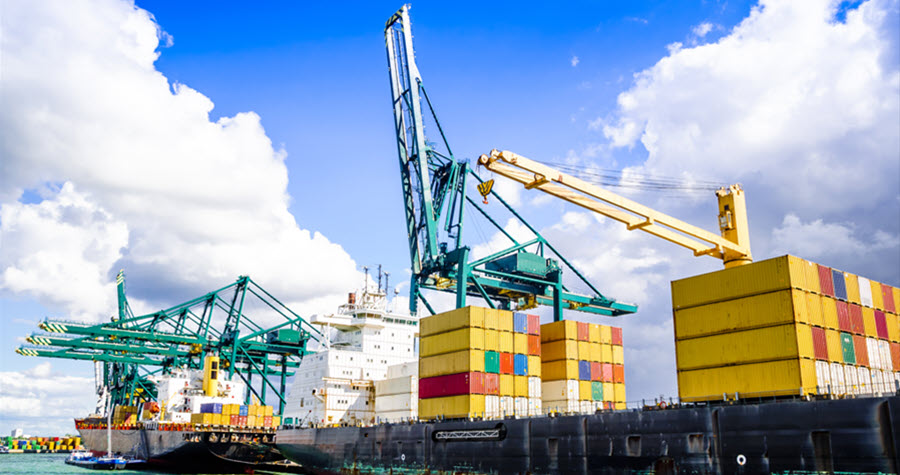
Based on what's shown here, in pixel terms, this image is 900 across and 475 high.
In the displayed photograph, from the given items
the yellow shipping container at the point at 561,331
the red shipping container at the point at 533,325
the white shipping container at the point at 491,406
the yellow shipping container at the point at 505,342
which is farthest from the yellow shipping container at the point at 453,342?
the yellow shipping container at the point at 561,331

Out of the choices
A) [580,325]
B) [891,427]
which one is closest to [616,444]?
[891,427]

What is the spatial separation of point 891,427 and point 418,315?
129 feet

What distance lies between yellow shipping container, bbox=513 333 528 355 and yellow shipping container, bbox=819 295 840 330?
17.7m

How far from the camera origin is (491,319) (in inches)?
1490

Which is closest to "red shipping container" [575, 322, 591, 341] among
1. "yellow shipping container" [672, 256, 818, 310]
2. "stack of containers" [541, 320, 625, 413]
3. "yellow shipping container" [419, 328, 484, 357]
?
"stack of containers" [541, 320, 625, 413]

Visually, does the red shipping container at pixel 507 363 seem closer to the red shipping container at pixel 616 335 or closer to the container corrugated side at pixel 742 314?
the red shipping container at pixel 616 335

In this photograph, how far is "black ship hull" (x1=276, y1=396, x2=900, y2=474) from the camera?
20.2m

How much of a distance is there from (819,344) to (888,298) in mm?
7883

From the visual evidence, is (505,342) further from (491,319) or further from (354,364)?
(354,364)

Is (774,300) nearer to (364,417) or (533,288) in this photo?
(533,288)

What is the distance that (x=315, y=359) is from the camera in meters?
51.8

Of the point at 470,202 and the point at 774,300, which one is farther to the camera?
the point at 470,202

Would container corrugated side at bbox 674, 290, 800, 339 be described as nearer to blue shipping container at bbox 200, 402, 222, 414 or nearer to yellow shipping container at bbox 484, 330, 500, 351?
yellow shipping container at bbox 484, 330, 500, 351

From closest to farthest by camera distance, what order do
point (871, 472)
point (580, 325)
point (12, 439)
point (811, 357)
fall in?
1. point (871, 472)
2. point (811, 357)
3. point (580, 325)
4. point (12, 439)
